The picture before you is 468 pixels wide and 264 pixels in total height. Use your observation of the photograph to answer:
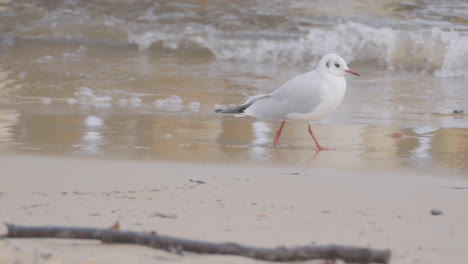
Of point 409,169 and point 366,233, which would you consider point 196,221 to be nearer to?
point 366,233

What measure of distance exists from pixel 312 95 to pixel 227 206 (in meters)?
2.32

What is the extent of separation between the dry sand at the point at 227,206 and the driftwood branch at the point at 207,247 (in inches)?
1.1

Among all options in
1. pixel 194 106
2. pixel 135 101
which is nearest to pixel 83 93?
pixel 135 101

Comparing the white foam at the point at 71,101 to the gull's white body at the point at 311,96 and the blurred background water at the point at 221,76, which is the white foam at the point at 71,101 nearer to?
the blurred background water at the point at 221,76

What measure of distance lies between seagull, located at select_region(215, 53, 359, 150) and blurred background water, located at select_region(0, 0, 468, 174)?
0.22 meters

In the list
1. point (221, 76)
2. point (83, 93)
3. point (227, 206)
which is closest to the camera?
point (227, 206)

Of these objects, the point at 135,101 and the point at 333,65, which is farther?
the point at 135,101

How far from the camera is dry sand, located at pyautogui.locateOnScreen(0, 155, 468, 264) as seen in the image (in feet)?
7.85

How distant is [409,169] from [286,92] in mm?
1465

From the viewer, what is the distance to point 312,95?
17.2ft

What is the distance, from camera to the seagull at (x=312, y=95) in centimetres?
523

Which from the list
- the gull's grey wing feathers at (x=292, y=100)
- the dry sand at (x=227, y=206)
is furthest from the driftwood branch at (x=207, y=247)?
the gull's grey wing feathers at (x=292, y=100)

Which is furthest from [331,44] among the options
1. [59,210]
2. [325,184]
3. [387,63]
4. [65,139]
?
[59,210]

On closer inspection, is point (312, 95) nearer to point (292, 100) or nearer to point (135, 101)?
point (292, 100)
